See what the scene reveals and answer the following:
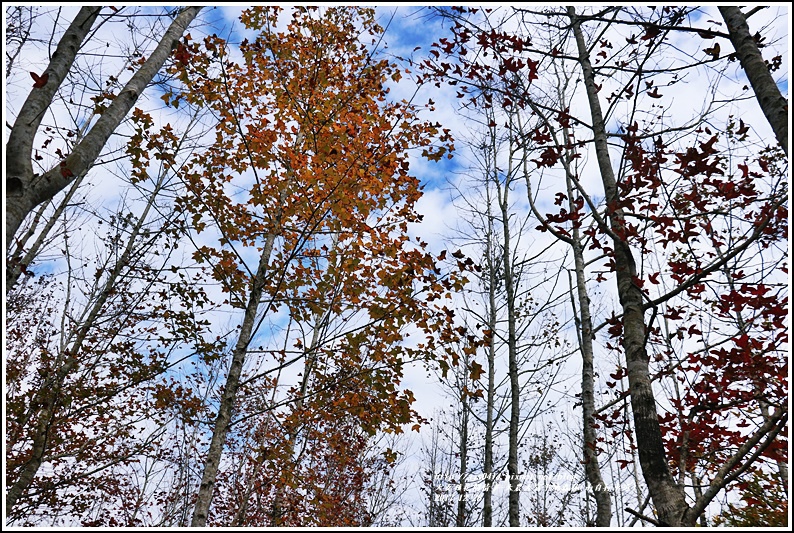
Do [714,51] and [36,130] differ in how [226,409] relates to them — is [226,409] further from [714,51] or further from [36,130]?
[714,51]

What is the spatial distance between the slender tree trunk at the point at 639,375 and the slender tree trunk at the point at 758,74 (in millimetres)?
891

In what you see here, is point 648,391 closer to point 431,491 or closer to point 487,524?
point 487,524

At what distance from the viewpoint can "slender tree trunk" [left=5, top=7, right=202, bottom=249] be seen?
2.43 m

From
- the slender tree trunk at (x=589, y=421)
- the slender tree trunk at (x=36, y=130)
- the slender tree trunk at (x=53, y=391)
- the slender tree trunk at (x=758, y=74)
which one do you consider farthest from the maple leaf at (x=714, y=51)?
the slender tree trunk at (x=53, y=391)

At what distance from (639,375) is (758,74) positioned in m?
1.98

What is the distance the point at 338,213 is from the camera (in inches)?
177

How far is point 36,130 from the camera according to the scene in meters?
2.63

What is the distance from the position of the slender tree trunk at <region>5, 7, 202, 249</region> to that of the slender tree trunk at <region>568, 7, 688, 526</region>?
322 cm

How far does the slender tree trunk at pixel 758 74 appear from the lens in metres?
2.64

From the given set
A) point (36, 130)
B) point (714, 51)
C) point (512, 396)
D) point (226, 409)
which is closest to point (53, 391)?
point (226, 409)

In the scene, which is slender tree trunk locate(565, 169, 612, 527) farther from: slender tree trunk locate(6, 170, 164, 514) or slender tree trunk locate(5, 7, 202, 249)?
slender tree trunk locate(6, 170, 164, 514)

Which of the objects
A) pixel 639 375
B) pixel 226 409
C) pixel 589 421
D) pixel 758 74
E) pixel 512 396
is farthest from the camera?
pixel 512 396

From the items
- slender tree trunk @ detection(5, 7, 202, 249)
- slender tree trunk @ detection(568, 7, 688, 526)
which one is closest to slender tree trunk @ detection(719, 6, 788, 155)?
slender tree trunk @ detection(568, 7, 688, 526)

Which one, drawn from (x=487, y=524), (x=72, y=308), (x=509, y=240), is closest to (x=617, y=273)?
(x=509, y=240)
